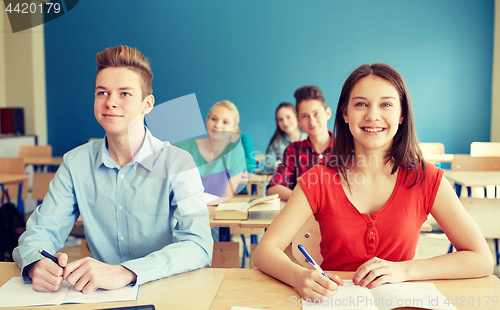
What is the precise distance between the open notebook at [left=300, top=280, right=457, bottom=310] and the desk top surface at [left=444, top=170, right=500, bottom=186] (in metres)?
2.20

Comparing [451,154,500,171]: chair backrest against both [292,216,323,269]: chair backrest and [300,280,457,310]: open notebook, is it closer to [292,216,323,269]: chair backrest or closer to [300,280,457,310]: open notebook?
[292,216,323,269]: chair backrest

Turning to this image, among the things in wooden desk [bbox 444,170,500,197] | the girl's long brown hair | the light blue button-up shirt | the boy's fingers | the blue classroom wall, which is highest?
the blue classroom wall

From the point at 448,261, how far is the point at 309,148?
1519 millimetres

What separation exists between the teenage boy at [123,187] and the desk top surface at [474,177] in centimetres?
235

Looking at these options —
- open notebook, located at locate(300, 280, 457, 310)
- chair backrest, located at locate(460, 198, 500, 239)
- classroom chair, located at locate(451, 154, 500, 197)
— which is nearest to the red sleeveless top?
open notebook, located at locate(300, 280, 457, 310)

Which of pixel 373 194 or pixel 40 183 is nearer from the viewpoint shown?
pixel 373 194

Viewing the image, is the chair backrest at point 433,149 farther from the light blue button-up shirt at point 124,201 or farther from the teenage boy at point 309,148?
the light blue button-up shirt at point 124,201

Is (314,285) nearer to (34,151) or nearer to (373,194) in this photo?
(373,194)

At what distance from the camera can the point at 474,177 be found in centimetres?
304

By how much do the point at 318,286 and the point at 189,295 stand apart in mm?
303

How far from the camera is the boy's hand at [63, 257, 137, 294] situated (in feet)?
2.99

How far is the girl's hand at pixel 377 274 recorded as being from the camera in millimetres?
939

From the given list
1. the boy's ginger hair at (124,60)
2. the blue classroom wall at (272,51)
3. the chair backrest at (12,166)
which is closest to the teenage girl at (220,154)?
the boy's ginger hair at (124,60)

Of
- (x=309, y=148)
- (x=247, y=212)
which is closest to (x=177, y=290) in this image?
(x=247, y=212)
